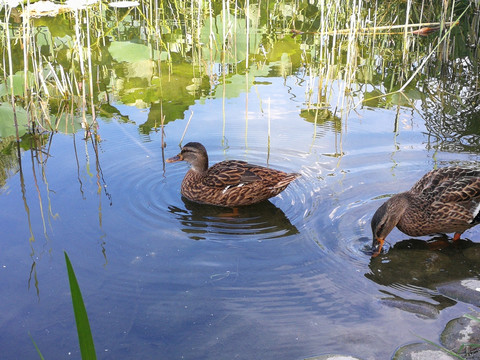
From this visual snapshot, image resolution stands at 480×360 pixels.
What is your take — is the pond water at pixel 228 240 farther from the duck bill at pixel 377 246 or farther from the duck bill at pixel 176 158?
the duck bill at pixel 176 158

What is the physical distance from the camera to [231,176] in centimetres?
564

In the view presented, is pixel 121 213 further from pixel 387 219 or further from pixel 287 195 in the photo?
pixel 387 219

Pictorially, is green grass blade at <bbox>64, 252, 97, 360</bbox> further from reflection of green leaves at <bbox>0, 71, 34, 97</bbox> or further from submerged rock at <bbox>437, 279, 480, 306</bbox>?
reflection of green leaves at <bbox>0, 71, 34, 97</bbox>

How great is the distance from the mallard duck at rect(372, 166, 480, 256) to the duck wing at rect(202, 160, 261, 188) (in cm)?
144

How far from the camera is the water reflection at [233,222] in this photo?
16.0 ft

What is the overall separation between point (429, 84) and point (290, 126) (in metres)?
3.13

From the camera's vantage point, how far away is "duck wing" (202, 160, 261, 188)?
18.3ft

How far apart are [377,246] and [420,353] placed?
4.78ft

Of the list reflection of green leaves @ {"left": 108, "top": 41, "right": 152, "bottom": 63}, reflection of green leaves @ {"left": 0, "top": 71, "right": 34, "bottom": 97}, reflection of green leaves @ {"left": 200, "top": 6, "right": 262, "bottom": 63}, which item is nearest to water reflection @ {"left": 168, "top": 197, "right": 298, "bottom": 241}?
reflection of green leaves @ {"left": 0, "top": 71, "right": 34, "bottom": 97}

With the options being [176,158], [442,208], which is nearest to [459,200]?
[442,208]

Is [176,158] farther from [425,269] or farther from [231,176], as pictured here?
[425,269]

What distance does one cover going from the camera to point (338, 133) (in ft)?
22.9

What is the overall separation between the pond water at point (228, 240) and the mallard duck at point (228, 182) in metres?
0.16

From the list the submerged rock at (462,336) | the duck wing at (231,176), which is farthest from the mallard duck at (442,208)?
the duck wing at (231,176)
